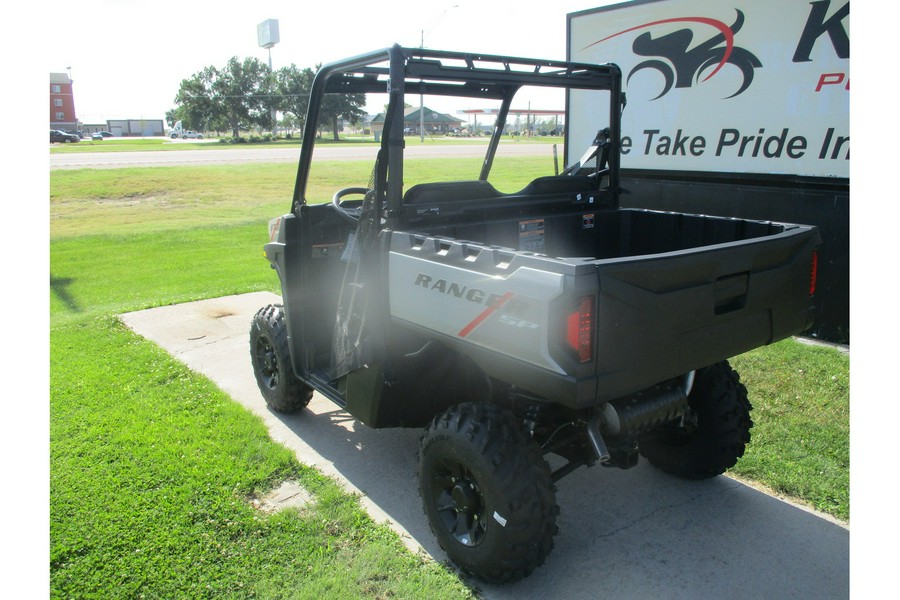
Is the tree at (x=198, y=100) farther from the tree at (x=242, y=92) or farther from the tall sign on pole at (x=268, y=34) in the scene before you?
the tall sign on pole at (x=268, y=34)

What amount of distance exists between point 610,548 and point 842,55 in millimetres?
4754

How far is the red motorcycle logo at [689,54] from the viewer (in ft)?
21.1

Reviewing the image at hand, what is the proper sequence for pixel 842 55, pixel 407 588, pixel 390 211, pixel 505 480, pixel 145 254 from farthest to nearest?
pixel 145 254, pixel 842 55, pixel 390 211, pixel 407 588, pixel 505 480

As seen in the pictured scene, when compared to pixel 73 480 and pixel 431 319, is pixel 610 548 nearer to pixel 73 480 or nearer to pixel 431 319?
pixel 431 319

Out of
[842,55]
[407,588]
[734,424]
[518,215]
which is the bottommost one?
[407,588]

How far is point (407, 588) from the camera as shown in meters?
2.91

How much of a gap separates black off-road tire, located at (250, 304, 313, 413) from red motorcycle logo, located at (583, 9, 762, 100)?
4.72m

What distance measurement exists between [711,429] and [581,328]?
163 cm

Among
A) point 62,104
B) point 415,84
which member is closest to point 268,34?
point 62,104

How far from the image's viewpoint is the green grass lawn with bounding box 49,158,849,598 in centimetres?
299

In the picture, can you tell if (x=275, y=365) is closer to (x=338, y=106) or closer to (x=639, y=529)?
(x=639, y=529)

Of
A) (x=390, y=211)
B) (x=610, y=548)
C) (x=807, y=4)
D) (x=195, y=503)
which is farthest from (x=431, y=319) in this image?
(x=807, y=4)

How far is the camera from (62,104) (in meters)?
88.9

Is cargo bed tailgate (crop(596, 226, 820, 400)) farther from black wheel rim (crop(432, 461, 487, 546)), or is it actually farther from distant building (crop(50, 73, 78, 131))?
distant building (crop(50, 73, 78, 131))
